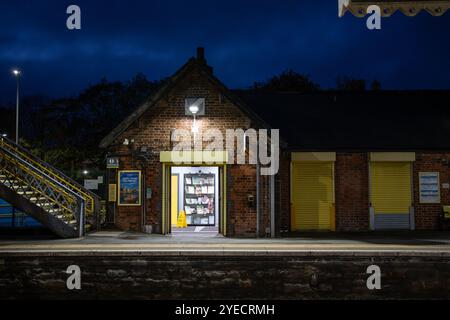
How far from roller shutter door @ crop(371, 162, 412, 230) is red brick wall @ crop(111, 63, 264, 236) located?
4.88 meters

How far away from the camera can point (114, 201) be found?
1497cm

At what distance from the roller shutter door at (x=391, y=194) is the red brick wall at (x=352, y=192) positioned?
351 millimetres

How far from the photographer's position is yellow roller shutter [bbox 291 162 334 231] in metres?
16.7

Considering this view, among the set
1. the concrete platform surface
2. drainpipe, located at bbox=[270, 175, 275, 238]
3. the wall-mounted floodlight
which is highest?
the wall-mounted floodlight

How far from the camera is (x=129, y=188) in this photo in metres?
15.0

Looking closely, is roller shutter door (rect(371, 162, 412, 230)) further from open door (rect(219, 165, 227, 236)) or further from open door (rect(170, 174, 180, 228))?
open door (rect(170, 174, 180, 228))

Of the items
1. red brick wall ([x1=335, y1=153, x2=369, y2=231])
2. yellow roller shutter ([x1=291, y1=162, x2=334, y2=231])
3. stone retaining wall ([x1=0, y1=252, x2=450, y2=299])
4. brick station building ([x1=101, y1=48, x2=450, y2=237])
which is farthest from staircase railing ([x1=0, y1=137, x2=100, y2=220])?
red brick wall ([x1=335, y1=153, x2=369, y2=231])

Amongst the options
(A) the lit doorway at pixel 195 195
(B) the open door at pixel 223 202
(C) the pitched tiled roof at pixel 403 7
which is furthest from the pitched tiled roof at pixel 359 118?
(C) the pitched tiled roof at pixel 403 7

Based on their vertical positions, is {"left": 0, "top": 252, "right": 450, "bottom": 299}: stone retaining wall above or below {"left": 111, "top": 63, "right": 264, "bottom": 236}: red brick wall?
below

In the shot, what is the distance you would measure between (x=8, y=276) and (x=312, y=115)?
40.8 feet

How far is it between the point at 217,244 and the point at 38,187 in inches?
234

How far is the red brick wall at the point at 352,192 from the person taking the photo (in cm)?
1658

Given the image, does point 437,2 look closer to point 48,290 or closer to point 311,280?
point 311,280

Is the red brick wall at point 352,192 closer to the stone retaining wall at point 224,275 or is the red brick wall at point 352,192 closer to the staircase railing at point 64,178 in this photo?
the stone retaining wall at point 224,275
